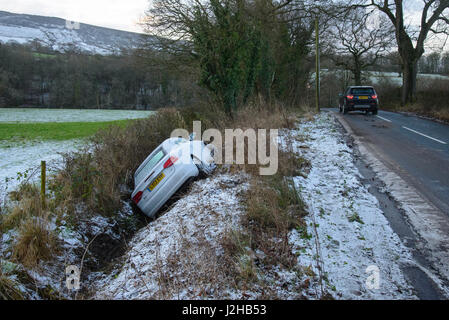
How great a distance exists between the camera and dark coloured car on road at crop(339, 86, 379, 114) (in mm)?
18359

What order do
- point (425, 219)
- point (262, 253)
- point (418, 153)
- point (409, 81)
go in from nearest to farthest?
1. point (262, 253)
2. point (425, 219)
3. point (418, 153)
4. point (409, 81)

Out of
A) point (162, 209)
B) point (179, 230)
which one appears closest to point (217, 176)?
point (162, 209)

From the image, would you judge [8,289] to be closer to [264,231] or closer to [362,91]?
[264,231]

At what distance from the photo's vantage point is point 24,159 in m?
9.82

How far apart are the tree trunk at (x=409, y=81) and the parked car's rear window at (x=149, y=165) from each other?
2344 centimetres

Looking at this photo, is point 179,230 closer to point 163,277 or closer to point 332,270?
point 163,277

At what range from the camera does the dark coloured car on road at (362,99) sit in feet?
60.2

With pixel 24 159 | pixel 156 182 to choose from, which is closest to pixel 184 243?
pixel 156 182

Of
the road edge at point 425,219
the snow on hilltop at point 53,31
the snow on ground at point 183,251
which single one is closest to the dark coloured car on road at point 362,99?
the road edge at point 425,219

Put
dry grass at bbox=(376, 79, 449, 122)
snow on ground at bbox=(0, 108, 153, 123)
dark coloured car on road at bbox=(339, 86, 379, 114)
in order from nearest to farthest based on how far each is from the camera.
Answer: dry grass at bbox=(376, 79, 449, 122) → dark coloured car on road at bbox=(339, 86, 379, 114) → snow on ground at bbox=(0, 108, 153, 123)

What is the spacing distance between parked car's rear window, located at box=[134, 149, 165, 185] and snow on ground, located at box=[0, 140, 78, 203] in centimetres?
192

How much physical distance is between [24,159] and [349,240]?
10.2 m

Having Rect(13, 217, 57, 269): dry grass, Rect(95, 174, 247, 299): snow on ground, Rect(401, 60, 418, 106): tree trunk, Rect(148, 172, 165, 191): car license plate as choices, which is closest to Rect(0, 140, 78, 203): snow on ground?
Rect(148, 172, 165, 191): car license plate

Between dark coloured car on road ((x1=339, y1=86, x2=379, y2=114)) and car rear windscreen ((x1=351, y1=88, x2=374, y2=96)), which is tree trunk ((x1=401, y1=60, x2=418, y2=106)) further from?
car rear windscreen ((x1=351, y1=88, x2=374, y2=96))
